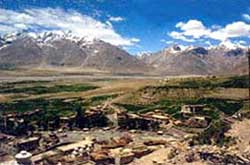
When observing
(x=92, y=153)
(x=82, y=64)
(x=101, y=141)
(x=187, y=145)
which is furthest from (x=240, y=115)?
(x=82, y=64)

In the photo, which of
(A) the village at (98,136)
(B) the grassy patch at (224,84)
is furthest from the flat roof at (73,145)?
(B) the grassy patch at (224,84)

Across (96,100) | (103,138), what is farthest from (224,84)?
(103,138)

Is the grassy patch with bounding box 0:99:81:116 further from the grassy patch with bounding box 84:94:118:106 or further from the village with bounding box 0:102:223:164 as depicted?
the village with bounding box 0:102:223:164

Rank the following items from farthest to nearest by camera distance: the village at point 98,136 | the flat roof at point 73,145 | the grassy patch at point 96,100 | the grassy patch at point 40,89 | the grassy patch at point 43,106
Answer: the grassy patch at point 40,89
the grassy patch at point 96,100
the grassy patch at point 43,106
the flat roof at point 73,145
the village at point 98,136

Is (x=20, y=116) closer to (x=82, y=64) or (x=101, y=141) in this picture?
(x=101, y=141)

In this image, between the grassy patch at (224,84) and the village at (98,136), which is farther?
the grassy patch at (224,84)

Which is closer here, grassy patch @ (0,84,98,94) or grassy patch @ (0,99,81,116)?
grassy patch @ (0,99,81,116)

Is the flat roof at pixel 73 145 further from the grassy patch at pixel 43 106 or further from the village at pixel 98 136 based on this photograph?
the grassy patch at pixel 43 106

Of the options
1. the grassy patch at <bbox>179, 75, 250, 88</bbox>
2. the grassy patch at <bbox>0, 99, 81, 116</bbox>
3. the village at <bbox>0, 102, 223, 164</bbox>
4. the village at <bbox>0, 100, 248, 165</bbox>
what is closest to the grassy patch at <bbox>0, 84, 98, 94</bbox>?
the grassy patch at <bbox>0, 99, 81, 116</bbox>

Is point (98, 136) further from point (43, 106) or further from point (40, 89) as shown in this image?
point (40, 89)

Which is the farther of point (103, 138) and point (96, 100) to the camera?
point (96, 100)

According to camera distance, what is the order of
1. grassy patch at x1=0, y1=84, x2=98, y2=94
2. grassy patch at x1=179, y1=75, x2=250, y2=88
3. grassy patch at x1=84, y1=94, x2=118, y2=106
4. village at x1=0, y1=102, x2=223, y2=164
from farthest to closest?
grassy patch at x1=0, y1=84, x2=98, y2=94 → grassy patch at x1=84, y1=94, x2=118, y2=106 → grassy patch at x1=179, y1=75, x2=250, y2=88 → village at x1=0, y1=102, x2=223, y2=164
